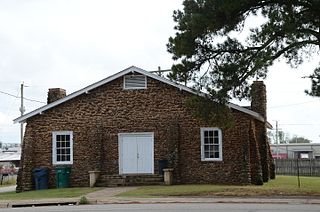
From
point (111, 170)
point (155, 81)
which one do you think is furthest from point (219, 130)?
point (111, 170)

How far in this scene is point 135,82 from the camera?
100 ft

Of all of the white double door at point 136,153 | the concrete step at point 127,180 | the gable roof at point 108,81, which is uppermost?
the gable roof at point 108,81

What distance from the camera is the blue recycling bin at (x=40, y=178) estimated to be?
30.5m

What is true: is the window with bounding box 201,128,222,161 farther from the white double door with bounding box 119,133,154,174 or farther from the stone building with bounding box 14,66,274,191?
the white double door with bounding box 119,133,154,174

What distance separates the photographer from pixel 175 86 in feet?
97.5

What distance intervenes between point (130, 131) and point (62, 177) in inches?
174

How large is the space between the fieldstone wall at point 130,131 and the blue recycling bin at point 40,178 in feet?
1.04

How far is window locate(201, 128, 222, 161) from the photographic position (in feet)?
96.8

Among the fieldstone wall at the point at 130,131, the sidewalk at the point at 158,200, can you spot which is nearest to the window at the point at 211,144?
the fieldstone wall at the point at 130,131

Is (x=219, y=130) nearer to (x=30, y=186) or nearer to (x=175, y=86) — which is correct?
(x=175, y=86)

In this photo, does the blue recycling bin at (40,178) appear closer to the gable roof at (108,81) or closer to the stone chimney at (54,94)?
the gable roof at (108,81)

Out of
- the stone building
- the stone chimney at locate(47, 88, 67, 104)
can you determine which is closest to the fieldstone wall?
the stone building

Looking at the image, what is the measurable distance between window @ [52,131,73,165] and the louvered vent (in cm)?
414

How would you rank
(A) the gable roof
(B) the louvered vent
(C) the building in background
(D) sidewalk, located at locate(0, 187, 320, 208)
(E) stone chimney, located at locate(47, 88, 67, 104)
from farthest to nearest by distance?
(C) the building in background < (E) stone chimney, located at locate(47, 88, 67, 104) < (B) the louvered vent < (A) the gable roof < (D) sidewalk, located at locate(0, 187, 320, 208)
